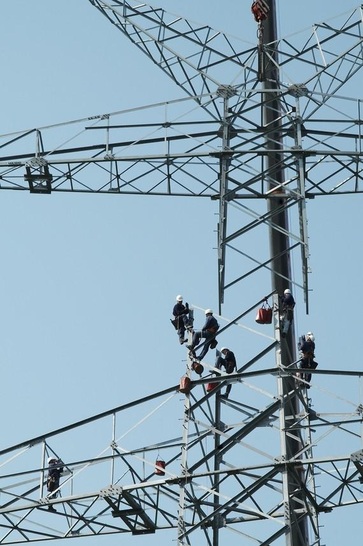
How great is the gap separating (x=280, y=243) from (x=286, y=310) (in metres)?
3.85

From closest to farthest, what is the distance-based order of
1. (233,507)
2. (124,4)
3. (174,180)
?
1. (233,507)
2. (174,180)
3. (124,4)

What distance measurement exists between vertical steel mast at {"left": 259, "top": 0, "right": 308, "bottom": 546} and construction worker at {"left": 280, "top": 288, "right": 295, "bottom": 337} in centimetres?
34

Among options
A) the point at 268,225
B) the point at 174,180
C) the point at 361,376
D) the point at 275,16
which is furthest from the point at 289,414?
the point at 275,16

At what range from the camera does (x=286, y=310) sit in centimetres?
4881

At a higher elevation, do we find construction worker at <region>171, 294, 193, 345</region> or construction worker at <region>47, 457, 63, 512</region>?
construction worker at <region>171, 294, 193, 345</region>

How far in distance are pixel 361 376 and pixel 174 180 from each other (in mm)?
10240

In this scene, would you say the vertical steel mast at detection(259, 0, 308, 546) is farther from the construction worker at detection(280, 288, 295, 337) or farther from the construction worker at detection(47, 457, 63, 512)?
the construction worker at detection(47, 457, 63, 512)

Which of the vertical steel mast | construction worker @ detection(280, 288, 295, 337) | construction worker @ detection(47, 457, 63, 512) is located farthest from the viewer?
construction worker @ detection(47, 457, 63, 512)

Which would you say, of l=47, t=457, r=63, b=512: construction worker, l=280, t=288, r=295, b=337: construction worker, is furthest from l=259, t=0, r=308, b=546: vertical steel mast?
l=47, t=457, r=63, b=512: construction worker

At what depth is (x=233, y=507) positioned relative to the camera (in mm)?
46031

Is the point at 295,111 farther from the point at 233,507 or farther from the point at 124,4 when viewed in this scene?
the point at 233,507

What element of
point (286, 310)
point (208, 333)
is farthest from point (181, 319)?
point (286, 310)

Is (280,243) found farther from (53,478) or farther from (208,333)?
(53,478)

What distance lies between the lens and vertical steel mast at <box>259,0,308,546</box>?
1804 inches
